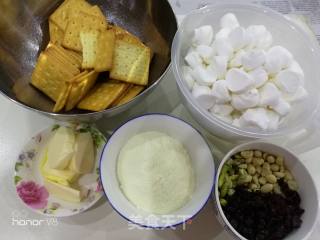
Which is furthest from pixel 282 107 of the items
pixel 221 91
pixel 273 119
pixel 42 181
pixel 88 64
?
pixel 42 181

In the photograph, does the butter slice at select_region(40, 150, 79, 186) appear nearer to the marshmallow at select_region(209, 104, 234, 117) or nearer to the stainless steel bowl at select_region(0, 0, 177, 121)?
the stainless steel bowl at select_region(0, 0, 177, 121)

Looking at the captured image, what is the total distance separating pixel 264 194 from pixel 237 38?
342 mm

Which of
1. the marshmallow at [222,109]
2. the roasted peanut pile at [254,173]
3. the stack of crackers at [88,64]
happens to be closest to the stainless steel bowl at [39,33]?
the stack of crackers at [88,64]

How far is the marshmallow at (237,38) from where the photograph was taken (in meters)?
0.71

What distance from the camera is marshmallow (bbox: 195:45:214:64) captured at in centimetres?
73

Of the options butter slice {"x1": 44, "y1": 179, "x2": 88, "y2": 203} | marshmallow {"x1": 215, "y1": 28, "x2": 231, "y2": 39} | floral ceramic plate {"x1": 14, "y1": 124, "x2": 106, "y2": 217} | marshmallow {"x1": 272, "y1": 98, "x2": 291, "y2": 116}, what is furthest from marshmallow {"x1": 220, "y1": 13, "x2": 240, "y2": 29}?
butter slice {"x1": 44, "y1": 179, "x2": 88, "y2": 203}

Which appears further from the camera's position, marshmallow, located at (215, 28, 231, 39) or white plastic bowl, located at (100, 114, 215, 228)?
marshmallow, located at (215, 28, 231, 39)

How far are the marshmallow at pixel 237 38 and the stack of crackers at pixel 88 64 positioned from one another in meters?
0.20

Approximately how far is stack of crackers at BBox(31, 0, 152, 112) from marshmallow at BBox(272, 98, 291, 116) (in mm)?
299

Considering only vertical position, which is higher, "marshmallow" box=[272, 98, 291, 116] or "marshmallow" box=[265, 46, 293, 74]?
"marshmallow" box=[265, 46, 293, 74]

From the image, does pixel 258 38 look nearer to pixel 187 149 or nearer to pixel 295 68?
pixel 295 68

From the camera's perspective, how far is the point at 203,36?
75 cm

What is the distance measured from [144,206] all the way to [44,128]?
1.08ft

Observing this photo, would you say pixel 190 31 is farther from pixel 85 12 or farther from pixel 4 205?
pixel 4 205
